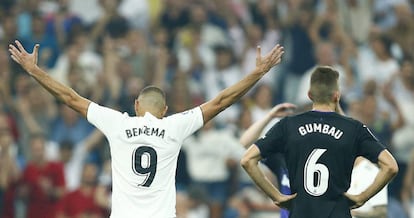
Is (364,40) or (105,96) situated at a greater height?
(364,40)

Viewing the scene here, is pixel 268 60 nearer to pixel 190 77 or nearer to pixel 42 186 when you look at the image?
pixel 42 186

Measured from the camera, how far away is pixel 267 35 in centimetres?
2155

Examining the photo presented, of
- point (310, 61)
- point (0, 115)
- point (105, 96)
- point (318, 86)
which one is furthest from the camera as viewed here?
point (310, 61)

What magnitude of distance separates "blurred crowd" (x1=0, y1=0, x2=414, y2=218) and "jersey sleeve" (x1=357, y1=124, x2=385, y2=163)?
654cm

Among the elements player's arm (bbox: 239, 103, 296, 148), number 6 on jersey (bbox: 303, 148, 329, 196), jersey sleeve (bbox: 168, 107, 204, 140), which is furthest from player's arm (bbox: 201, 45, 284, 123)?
player's arm (bbox: 239, 103, 296, 148)

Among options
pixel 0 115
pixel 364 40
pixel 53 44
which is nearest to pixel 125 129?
pixel 0 115

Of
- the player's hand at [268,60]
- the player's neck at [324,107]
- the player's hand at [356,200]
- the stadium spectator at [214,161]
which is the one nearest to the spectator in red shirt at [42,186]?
the stadium spectator at [214,161]

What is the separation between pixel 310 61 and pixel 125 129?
10293mm

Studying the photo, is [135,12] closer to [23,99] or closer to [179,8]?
[179,8]

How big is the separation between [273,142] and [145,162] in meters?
1.23

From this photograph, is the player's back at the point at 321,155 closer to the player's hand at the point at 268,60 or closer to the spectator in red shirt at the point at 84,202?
the player's hand at the point at 268,60

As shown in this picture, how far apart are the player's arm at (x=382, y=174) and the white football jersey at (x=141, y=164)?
1668 mm

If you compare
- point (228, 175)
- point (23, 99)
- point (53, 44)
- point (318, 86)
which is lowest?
point (318, 86)

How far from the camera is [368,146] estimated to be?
1030cm
